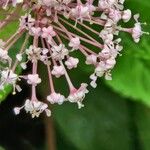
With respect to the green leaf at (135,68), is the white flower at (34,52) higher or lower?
higher

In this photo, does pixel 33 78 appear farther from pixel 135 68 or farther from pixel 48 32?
pixel 135 68

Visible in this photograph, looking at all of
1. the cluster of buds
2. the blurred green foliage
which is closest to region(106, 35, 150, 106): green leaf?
the blurred green foliage

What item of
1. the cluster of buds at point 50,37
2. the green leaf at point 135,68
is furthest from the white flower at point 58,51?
the green leaf at point 135,68

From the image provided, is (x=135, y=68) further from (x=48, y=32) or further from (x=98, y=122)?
(x=48, y=32)

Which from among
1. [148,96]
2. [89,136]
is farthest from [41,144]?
[148,96]

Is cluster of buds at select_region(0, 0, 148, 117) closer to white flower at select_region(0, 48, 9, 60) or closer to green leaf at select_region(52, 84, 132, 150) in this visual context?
white flower at select_region(0, 48, 9, 60)

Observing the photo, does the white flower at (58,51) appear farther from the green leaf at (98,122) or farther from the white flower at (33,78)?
the green leaf at (98,122)

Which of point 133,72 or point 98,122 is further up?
point 133,72

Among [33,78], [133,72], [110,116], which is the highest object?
[33,78]

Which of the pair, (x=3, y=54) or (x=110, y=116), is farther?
(x=110, y=116)

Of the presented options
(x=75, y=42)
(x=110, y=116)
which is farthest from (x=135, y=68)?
(x=75, y=42)

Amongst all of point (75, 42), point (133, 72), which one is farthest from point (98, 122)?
point (75, 42)

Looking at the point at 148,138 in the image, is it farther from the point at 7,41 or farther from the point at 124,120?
the point at 7,41
